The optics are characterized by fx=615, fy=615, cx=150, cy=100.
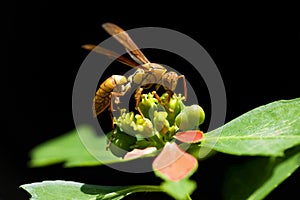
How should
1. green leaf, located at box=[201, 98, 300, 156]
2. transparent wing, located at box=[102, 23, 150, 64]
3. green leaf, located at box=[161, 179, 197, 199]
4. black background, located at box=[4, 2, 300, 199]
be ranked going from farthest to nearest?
black background, located at box=[4, 2, 300, 199] < transparent wing, located at box=[102, 23, 150, 64] < green leaf, located at box=[201, 98, 300, 156] < green leaf, located at box=[161, 179, 197, 199]

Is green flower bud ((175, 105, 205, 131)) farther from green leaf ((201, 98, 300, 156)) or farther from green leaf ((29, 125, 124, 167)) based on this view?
green leaf ((29, 125, 124, 167))

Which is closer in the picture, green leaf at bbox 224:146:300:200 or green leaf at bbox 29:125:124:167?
green leaf at bbox 224:146:300:200

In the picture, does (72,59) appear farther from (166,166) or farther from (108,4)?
(166,166)

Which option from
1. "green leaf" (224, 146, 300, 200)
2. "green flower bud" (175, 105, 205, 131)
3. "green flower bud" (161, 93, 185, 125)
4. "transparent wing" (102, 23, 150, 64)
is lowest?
"green leaf" (224, 146, 300, 200)

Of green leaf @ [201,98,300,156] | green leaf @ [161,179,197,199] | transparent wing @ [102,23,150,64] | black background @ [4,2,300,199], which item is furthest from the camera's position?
black background @ [4,2,300,199]

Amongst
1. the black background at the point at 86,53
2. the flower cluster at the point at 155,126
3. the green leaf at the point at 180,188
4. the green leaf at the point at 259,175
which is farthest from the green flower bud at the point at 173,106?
the black background at the point at 86,53

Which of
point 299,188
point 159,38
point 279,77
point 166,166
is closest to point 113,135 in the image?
point 166,166

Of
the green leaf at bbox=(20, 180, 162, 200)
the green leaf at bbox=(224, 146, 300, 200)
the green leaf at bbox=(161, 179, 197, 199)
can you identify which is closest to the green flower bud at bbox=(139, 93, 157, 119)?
the green leaf at bbox=(20, 180, 162, 200)

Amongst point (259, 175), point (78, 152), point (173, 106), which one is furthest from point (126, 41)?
point (259, 175)

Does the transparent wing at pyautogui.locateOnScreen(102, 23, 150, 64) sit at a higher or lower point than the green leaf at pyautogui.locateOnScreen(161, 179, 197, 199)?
higher
